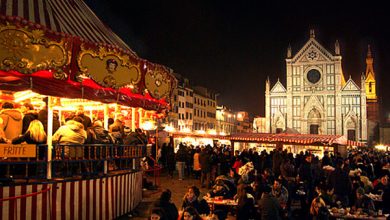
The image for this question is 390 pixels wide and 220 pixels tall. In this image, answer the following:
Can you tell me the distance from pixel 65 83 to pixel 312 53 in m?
66.0

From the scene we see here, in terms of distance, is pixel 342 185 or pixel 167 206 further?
pixel 342 185

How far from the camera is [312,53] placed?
69500 millimetres

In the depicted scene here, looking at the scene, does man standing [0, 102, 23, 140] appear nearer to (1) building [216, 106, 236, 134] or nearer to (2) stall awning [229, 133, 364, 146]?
(2) stall awning [229, 133, 364, 146]

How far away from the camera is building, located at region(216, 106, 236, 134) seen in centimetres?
8975

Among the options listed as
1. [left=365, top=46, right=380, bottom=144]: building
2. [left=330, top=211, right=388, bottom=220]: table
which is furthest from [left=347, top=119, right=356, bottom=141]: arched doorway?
[left=330, top=211, right=388, bottom=220]: table

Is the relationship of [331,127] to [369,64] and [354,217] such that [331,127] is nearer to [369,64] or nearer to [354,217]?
[369,64]

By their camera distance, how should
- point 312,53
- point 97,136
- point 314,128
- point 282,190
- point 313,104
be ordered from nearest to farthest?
point 97,136 → point 282,190 → point 314,128 → point 313,104 → point 312,53

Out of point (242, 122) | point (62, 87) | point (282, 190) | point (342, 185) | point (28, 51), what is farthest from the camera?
point (242, 122)

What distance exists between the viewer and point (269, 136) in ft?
105

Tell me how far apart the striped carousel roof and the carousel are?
27mm

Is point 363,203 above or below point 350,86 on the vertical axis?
below

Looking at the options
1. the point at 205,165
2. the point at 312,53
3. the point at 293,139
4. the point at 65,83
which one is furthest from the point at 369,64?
the point at 65,83

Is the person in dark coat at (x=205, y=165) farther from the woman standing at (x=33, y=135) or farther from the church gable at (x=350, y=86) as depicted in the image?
the church gable at (x=350, y=86)

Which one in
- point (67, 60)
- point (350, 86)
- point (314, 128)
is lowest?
point (314, 128)
